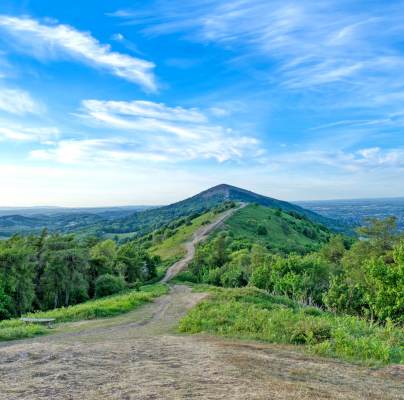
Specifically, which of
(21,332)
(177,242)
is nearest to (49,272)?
(21,332)

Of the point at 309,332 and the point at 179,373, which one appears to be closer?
the point at 179,373

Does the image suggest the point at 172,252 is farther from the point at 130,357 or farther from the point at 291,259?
the point at 130,357

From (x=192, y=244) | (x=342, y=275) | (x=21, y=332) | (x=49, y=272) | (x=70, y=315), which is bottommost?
(x=192, y=244)

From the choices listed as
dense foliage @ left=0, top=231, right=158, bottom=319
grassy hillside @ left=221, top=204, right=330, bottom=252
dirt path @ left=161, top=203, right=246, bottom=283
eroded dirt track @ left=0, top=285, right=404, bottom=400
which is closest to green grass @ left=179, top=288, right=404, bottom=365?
eroded dirt track @ left=0, top=285, right=404, bottom=400

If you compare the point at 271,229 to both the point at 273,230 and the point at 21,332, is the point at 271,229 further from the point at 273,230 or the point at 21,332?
the point at 21,332

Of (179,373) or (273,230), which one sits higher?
(179,373)

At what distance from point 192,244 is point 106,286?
44.3 m

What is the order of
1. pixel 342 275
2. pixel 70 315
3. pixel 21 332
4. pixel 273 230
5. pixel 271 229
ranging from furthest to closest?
1. pixel 271 229
2. pixel 273 230
3. pixel 342 275
4. pixel 70 315
5. pixel 21 332

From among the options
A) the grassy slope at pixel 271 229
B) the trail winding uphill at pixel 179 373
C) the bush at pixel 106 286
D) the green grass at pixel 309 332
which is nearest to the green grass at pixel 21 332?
the trail winding uphill at pixel 179 373

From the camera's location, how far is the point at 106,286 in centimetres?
5106

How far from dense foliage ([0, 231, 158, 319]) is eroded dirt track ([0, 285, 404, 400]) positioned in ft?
90.2

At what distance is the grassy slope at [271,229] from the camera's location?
319ft

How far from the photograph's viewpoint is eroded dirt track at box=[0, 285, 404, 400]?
9305 millimetres

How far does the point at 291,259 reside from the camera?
49.2 m
